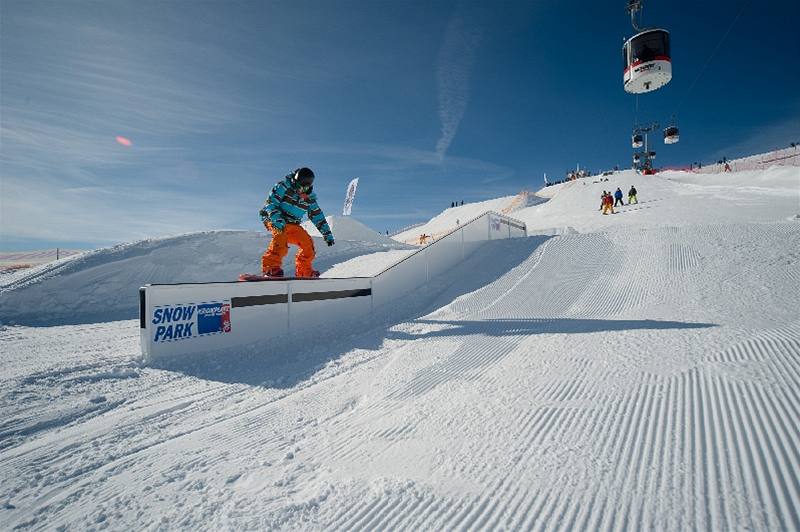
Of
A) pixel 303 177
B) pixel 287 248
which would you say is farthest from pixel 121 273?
pixel 303 177

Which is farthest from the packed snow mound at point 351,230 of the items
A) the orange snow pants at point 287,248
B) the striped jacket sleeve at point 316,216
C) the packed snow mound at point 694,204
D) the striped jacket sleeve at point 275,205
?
the striped jacket sleeve at point 275,205

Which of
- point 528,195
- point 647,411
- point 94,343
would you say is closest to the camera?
point 647,411

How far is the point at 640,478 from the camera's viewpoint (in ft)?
5.16

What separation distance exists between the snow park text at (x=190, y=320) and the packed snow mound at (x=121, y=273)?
194 inches

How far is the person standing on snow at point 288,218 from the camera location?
224 inches

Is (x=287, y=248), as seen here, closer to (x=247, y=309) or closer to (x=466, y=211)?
(x=247, y=309)

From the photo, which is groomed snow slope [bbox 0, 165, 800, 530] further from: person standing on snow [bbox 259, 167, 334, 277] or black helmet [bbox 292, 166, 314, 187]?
black helmet [bbox 292, 166, 314, 187]

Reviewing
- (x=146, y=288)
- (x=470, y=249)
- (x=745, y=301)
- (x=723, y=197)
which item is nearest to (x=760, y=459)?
(x=745, y=301)

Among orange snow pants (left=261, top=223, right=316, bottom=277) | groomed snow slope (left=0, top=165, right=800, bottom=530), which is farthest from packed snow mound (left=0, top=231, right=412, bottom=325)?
orange snow pants (left=261, top=223, right=316, bottom=277)

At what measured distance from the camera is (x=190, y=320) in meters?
4.17

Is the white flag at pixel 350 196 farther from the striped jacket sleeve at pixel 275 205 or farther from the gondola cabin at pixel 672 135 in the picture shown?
the gondola cabin at pixel 672 135

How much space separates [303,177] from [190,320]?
9.59ft

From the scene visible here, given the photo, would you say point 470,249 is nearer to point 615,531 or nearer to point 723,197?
point 615,531

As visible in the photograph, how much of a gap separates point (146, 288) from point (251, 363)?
1.52m
